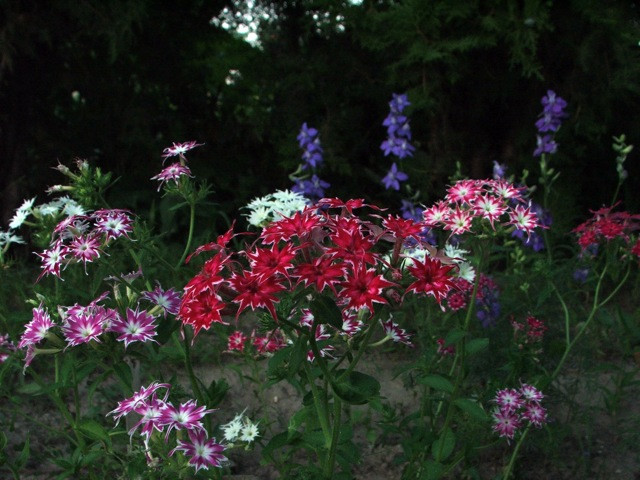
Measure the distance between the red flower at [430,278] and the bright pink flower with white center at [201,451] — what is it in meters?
0.60

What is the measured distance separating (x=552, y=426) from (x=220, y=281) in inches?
59.1

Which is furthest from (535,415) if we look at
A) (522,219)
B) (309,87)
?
(309,87)

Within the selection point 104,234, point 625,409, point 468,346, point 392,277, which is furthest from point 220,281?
point 625,409

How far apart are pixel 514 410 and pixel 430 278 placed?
0.83 metres

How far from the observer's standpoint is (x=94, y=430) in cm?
214

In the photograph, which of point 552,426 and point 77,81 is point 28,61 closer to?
point 77,81

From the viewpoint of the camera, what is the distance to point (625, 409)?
3.04 metres

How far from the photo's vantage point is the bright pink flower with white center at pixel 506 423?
92.1 inches

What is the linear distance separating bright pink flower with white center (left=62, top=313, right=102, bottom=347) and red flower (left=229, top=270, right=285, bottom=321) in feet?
1.38

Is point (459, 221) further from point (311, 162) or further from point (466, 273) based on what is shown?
point (311, 162)

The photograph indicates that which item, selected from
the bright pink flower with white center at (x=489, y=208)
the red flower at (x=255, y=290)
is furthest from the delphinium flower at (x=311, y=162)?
the red flower at (x=255, y=290)

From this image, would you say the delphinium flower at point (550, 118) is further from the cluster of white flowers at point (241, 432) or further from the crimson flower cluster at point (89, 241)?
the crimson flower cluster at point (89, 241)

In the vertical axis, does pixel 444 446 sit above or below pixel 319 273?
below

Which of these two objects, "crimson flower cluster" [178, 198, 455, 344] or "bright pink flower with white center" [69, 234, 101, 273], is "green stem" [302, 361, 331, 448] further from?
"bright pink flower with white center" [69, 234, 101, 273]
